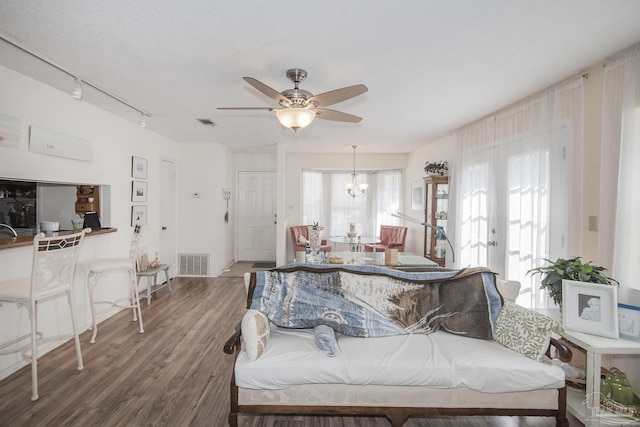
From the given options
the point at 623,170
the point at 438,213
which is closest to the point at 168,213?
the point at 438,213

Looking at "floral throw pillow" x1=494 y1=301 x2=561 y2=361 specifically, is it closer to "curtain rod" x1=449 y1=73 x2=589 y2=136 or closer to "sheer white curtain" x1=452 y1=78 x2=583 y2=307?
"sheer white curtain" x1=452 y1=78 x2=583 y2=307

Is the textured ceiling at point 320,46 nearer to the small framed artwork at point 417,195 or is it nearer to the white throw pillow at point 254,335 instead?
the white throw pillow at point 254,335

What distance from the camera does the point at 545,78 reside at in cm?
267

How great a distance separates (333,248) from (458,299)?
4.72 meters

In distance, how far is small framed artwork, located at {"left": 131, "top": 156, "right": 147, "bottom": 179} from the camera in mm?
4168

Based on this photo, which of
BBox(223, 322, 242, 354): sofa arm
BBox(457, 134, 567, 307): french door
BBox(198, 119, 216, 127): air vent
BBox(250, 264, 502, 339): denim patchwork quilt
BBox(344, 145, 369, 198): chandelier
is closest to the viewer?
BBox(223, 322, 242, 354): sofa arm

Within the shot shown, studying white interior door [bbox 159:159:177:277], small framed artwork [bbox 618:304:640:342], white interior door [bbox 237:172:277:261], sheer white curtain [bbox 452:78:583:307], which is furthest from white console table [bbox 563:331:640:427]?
white interior door [bbox 237:172:277:261]

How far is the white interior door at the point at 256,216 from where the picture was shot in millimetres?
6898

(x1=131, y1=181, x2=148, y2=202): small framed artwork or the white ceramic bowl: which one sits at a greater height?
(x1=131, y1=181, x2=148, y2=202): small framed artwork

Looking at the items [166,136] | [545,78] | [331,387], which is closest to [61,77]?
[166,136]

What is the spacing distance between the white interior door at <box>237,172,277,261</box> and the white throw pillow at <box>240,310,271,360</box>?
4.95 m

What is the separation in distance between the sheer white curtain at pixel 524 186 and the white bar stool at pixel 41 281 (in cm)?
405

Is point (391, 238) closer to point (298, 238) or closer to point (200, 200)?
point (298, 238)

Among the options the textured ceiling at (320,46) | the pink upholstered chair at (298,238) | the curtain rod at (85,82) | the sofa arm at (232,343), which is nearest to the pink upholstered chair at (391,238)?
the pink upholstered chair at (298,238)
